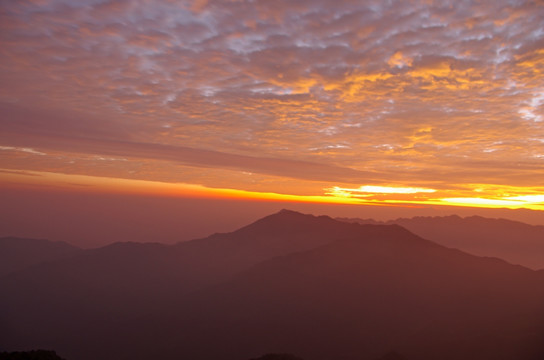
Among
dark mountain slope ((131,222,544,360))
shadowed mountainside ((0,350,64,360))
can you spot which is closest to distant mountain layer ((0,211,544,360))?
dark mountain slope ((131,222,544,360))

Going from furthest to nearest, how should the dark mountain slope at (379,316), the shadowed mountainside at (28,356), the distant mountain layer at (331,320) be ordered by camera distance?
the distant mountain layer at (331,320), the dark mountain slope at (379,316), the shadowed mountainside at (28,356)

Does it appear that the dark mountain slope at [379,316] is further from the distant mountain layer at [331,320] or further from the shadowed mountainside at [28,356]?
the shadowed mountainside at [28,356]

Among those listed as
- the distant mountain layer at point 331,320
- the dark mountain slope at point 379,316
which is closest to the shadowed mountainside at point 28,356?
the distant mountain layer at point 331,320

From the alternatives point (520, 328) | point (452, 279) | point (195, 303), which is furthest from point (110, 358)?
point (452, 279)

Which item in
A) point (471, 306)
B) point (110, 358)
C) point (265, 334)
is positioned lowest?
point (110, 358)

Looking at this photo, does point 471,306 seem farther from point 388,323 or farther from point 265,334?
point 265,334

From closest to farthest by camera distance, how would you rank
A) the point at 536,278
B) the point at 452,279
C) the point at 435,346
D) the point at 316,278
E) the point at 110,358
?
the point at 435,346 < the point at 110,358 < the point at 536,278 < the point at 452,279 < the point at 316,278

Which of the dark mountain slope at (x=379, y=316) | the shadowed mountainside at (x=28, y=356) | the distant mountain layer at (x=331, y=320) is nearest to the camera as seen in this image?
the shadowed mountainside at (x=28, y=356)

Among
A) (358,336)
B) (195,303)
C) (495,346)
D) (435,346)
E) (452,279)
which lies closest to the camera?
(495,346)

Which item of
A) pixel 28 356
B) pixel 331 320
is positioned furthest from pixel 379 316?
pixel 28 356

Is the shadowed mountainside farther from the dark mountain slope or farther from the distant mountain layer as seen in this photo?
the dark mountain slope

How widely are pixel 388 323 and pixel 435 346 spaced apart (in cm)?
4233

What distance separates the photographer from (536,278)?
Result: 163625 mm

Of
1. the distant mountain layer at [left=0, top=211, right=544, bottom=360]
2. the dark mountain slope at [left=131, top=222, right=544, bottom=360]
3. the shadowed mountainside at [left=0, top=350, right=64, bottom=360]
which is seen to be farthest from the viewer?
the distant mountain layer at [left=0, top=211, right=544, bottom=360]
